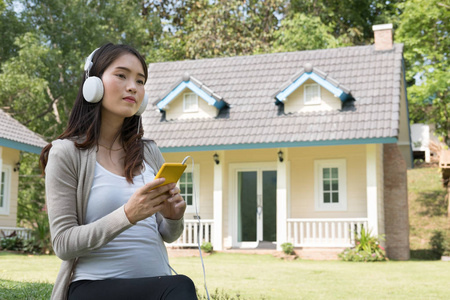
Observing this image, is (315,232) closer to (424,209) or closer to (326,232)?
(326,232)

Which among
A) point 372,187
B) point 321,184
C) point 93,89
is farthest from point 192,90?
point 93,89

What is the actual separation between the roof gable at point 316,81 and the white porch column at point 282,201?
1.83 metres

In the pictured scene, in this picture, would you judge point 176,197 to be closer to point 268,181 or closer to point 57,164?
point 57,164

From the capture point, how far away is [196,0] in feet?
105

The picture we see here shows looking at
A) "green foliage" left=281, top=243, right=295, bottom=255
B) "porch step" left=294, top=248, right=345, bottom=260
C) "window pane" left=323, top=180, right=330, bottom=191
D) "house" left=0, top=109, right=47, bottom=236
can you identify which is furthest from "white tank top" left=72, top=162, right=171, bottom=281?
"house" left=0, top=109, right=47, bottom=236

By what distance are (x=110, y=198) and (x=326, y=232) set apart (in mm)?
14247

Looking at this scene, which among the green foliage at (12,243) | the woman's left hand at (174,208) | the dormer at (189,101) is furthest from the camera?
the dormer at (189,101)

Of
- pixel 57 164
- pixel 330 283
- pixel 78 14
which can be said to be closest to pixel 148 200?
pixel 57 164

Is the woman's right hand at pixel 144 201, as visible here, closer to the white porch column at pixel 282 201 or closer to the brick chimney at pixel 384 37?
the white porch column at pixel 282 201

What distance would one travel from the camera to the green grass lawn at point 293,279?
8.37 metres

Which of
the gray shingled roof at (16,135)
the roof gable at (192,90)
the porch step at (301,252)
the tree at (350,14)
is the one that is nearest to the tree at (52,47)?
the gray shingled roof at (16,135)

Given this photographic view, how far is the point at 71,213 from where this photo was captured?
8.37 feet

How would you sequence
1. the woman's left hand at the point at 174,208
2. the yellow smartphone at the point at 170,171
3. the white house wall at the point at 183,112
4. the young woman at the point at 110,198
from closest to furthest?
the yellow smartphone at the point at 170,171 → the young woman at the point at 110,198 → the woman's left hand at the point at 174,208 → the white house wall at the point at 183,112

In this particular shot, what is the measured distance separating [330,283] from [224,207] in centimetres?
823
